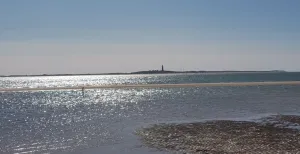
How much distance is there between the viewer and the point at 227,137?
19000mm

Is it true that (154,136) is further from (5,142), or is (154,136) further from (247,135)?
(5,142)

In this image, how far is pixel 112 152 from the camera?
657 inches

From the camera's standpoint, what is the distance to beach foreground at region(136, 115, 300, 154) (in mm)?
16203

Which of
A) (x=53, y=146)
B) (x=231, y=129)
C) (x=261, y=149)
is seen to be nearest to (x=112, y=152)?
(x=53, y=146)

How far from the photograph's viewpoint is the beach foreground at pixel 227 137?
16203 millimetres

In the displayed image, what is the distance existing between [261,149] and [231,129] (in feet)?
18.7

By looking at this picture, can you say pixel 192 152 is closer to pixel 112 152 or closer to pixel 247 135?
pixel 112 152

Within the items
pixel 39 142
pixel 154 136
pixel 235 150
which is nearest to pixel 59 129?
pixel 39 142

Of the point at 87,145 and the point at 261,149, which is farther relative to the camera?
the point at 87,145

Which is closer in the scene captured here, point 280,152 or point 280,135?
point 280,152

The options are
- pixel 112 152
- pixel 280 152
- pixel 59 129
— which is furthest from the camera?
pixel 59 129

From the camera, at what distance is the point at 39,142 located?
19.4 meters

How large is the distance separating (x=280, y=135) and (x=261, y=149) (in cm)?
402

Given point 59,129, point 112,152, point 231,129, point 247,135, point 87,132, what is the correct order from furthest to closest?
point 59,129 < point 87,132 < point 231,129 < point 247,135 < point 112,152
